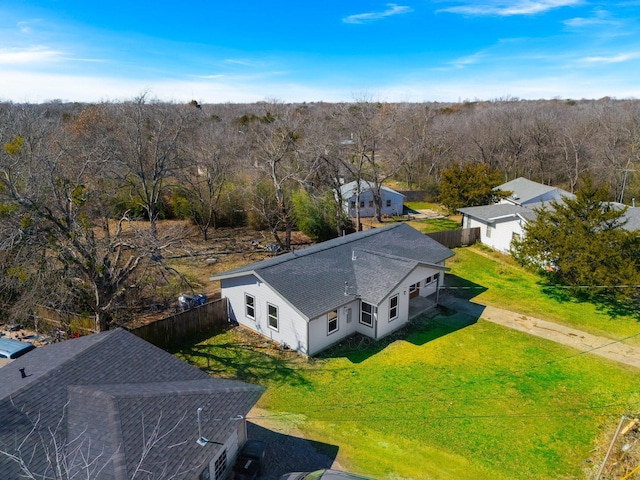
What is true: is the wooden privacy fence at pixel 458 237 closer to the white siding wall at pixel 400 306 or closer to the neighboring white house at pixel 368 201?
the white siding wall at pixel 400 306

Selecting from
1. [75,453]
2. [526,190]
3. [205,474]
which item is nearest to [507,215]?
[526,190]

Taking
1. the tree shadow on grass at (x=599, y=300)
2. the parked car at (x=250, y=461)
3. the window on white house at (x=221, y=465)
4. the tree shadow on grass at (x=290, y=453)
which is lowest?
the tree shadow on grass at (x=290, y=453)

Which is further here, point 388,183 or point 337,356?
point 388,183

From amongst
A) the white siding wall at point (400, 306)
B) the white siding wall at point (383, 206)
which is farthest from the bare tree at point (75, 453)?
the white siding wall at point (383, 206)

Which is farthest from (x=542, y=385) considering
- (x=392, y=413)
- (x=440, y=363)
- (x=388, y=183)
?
(x=388, y=183)

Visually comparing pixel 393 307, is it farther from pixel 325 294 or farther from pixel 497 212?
pixel 497 212

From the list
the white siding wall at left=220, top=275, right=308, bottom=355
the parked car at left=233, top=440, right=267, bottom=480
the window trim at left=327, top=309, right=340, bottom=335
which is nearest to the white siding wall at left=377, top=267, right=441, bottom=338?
the window trim at left=327, top=309, right=340, bottom=335

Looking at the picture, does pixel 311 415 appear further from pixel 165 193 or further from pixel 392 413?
pixel 165 193
